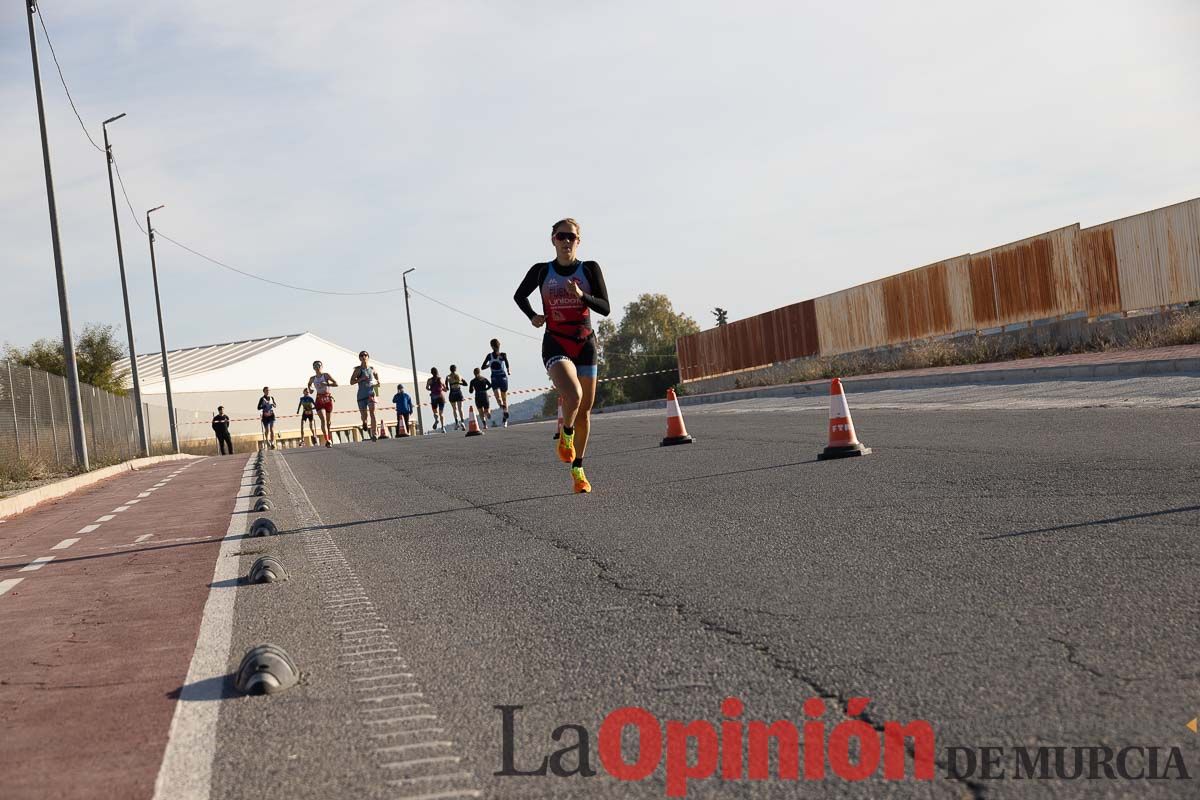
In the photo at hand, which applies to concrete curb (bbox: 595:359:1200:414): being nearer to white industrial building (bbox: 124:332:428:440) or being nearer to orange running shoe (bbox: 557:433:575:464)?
orange running shoe (bbox: 557:433:575:464)

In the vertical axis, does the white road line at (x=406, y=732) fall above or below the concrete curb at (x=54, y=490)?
below

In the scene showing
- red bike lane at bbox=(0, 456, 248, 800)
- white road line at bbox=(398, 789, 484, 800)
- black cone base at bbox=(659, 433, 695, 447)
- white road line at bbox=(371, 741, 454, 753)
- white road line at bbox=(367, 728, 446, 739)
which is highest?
black cone base at bbox=(659, 433, 695, 447)

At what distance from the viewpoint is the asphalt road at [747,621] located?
3.00m

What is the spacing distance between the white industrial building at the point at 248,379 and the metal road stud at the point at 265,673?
5663 cm

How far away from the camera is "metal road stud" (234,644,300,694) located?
380cm

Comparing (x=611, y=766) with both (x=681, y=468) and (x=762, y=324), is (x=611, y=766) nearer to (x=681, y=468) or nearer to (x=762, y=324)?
(x=681, y=468)

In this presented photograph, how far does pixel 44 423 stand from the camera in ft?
79.6

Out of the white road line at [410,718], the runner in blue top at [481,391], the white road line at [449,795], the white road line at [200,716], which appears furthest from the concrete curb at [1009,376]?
the white road line at [449,795]

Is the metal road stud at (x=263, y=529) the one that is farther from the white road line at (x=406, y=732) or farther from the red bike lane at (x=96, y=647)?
the white road line at (x=406, y=732)

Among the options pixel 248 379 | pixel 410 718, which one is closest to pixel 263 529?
pixel 410 718

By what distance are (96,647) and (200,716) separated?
1564 mm

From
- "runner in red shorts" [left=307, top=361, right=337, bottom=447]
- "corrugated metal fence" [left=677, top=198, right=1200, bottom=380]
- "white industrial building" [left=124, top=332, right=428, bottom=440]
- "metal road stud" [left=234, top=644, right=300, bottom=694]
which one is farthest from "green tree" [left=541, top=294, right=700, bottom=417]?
"metal road stud" [left=234, top=644, right=300, bottom=694]

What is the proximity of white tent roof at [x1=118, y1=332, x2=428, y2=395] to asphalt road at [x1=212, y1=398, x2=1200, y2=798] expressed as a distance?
6525cm

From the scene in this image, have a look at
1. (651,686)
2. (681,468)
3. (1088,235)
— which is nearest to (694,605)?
(651,686)
